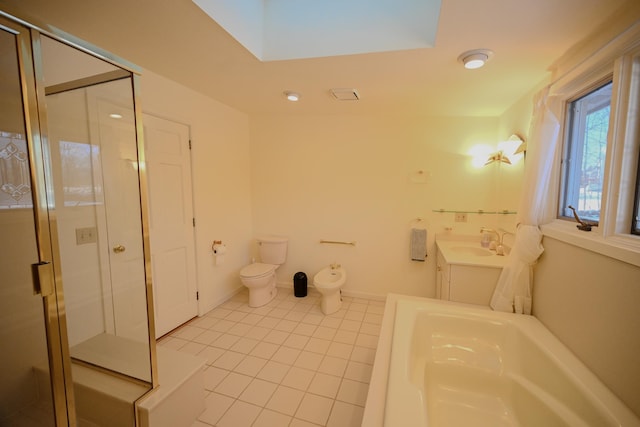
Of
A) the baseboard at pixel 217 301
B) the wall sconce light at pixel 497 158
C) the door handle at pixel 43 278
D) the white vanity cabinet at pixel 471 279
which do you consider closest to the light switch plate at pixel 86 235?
the door handle at pixel 43 278

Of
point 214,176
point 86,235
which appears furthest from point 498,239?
point 86,235

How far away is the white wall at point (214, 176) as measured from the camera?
2332mm

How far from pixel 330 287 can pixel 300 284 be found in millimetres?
645

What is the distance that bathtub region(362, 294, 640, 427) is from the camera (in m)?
1.12

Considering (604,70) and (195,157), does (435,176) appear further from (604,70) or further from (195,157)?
(195,157)

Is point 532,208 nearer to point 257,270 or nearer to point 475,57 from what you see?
point 475,57

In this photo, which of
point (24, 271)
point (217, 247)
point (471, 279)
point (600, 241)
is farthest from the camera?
point (217, 247)

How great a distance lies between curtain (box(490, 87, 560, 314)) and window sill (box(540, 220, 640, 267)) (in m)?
0.11

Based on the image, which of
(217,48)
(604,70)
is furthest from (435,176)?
(217,48)

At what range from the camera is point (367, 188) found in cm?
315

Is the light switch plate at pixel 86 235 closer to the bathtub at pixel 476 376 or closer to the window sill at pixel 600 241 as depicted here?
the bathtub at pixel 476 376

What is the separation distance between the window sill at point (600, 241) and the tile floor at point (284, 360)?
5.20 feet

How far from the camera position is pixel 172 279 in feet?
8.04

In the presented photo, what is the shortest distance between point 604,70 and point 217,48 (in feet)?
7.17
